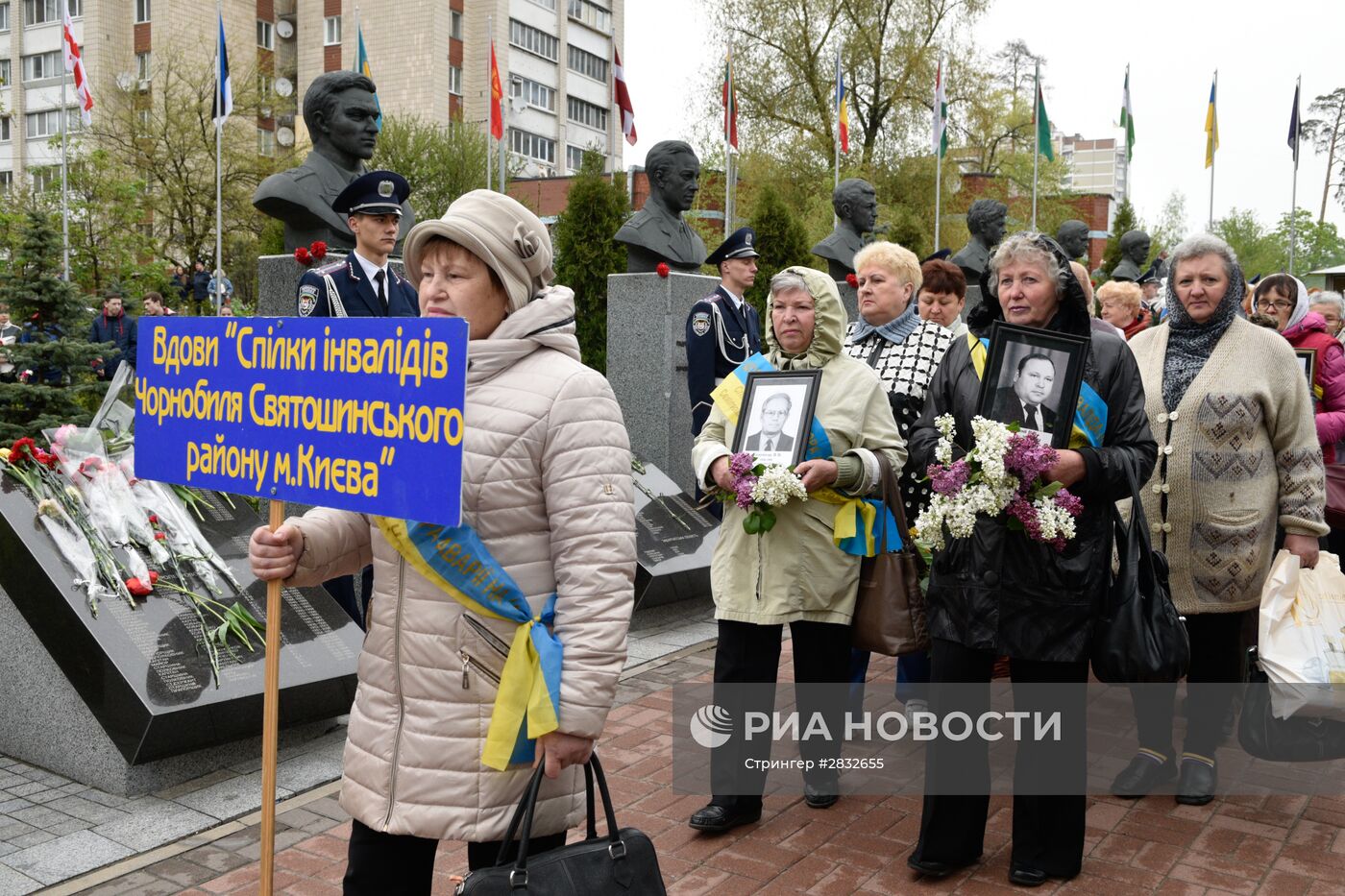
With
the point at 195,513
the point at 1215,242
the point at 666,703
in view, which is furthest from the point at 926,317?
the point at 195,513

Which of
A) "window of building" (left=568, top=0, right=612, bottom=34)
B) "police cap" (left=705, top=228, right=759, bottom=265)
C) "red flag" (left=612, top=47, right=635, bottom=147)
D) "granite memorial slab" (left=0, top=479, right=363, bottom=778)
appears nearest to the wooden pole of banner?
"granite memorial slab" (left=0, top=479, right=363, bottom=778)

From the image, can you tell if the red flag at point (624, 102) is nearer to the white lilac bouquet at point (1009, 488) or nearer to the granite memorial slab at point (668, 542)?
the granite memorial slab at point (668, 542)

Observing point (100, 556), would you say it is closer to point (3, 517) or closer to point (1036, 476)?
point (3, 517)

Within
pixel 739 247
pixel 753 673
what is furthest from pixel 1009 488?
pixel 739 247

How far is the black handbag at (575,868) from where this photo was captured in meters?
2.06

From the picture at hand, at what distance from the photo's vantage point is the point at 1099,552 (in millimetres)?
3660

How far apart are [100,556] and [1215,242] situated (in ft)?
14.3

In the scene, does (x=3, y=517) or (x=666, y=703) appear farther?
(x=666, y=703)

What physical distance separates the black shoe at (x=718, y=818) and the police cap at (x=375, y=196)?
317 cm

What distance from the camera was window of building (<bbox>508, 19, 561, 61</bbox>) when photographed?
176 feet

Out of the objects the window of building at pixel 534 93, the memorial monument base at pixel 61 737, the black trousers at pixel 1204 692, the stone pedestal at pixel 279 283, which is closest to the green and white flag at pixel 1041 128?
the stone pedestal at pixel 279 283

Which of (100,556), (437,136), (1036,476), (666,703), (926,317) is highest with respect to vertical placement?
(437,136)

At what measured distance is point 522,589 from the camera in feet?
7.67

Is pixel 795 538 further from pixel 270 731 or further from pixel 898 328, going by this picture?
pixel 270 731
